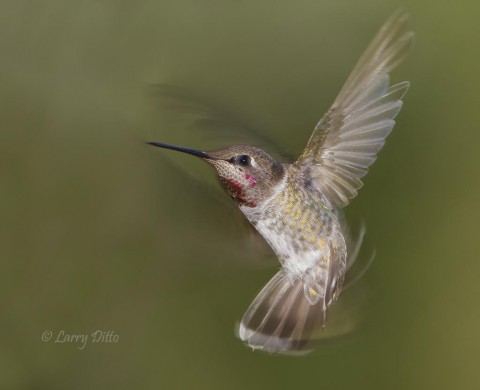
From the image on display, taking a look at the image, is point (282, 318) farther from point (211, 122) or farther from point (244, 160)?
point (211, 122)

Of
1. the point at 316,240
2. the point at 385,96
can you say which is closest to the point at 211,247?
the point at 316,240

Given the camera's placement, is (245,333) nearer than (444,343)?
Yes

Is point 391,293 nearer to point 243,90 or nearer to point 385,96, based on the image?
point 243,90
